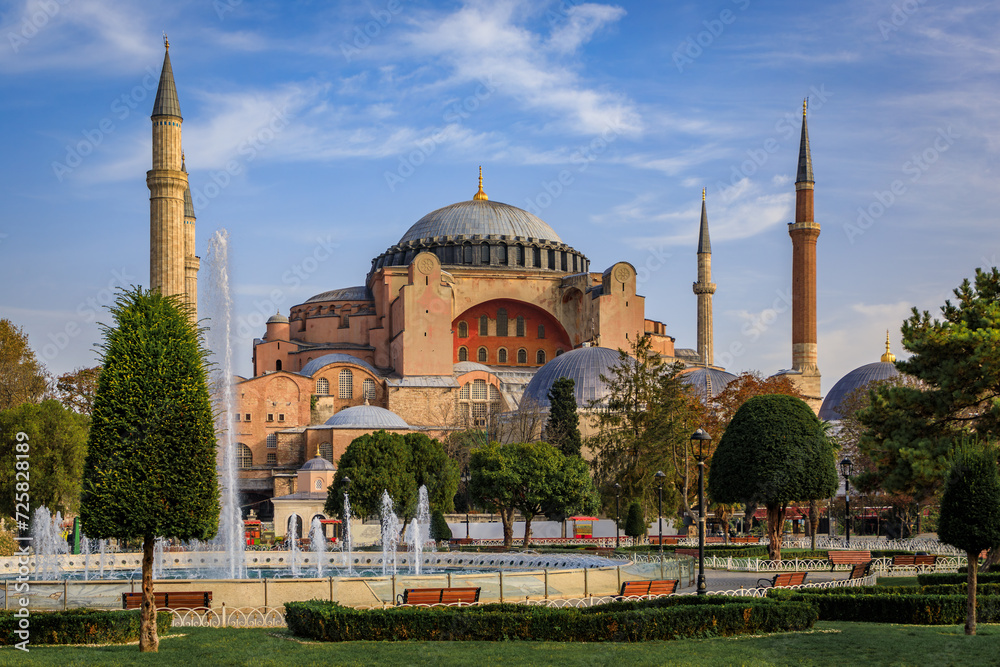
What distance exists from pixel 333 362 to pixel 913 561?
32.5 meters

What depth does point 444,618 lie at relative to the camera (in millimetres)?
10156

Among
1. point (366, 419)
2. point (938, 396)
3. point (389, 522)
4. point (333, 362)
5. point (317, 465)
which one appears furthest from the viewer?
point (333, 362)

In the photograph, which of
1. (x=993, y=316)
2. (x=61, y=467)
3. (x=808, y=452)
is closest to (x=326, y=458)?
(x=61, y=467)

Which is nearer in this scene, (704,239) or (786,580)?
(786,580)

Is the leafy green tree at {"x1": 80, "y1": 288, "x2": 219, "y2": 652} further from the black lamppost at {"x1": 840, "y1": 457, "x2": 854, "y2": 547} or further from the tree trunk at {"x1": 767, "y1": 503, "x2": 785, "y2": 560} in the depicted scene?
the black lamppost at {"x1": 840, "y1": 457, "x2": 854, "y2": 547}

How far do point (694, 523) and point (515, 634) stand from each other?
2555 cm

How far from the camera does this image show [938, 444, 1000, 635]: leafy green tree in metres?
10.2

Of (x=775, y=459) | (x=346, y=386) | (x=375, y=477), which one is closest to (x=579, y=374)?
(x=346, y=386)

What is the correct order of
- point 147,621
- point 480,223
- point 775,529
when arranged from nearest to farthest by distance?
point 147,621 < point 775,529 < point 480,223

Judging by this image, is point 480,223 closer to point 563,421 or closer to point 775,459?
point 563,421

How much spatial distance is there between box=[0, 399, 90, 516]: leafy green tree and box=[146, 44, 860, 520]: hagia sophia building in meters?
13.3

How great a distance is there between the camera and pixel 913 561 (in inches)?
771

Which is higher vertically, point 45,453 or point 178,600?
point 45,453

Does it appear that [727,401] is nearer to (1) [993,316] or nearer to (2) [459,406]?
(2) [459,406]
